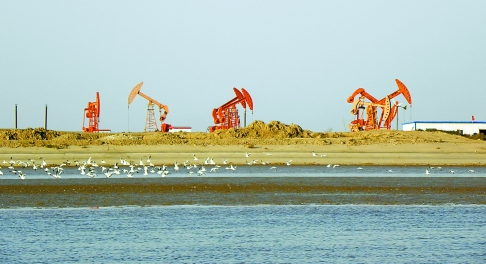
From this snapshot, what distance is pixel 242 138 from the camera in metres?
57.1

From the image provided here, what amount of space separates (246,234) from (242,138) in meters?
39.2

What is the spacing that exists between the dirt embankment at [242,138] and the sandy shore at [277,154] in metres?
1.32

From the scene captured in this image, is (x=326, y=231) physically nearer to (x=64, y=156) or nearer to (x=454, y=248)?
(x=454, y=248)

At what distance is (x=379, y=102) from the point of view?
8494cm

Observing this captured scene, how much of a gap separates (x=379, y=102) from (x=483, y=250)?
2753 inches

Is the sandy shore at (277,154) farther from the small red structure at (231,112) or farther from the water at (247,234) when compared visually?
the small red structure at (231,112)

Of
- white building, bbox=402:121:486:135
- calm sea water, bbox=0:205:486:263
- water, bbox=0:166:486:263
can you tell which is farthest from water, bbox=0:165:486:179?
white building, bbox=402:121:486:135

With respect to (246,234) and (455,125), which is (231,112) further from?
(246,234)

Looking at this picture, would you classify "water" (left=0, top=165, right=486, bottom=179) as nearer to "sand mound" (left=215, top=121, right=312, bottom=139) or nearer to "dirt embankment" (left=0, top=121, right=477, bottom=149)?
"dirt embankment" (left=0, top=121, right=477, bottom=149)

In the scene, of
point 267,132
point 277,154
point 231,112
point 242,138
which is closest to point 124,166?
point 277,154

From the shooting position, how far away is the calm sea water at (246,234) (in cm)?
1545

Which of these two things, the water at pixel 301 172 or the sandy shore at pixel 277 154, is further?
the sandy shore at pixel 277 154

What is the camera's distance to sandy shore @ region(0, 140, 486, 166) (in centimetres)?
4612

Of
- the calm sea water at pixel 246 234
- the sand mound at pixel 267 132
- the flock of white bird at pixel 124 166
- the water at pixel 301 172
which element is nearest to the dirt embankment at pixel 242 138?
the sand mound at pixel 267 132
